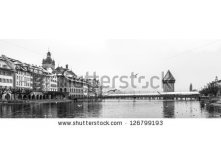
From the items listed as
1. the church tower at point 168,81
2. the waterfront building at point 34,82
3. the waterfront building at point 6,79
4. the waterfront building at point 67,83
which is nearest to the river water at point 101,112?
the waterfront building at point 34,82

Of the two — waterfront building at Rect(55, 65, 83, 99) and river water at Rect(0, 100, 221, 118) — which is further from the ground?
waterfront building at Rect(55, 65, 83, 99)

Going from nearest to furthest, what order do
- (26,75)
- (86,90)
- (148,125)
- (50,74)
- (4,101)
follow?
(148,125) < (4,101) < (26,75) < (50,74) < (86,90)

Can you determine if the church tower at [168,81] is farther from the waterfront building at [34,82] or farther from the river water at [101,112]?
the waterfront building at [34,82]

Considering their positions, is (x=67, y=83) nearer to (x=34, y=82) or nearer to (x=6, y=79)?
(x=34, y=82)

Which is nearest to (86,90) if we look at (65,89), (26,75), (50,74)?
(65,89)

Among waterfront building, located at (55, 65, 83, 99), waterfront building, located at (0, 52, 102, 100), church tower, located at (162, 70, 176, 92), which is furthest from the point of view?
waterfront building, located at (55, 65, 83, 99)

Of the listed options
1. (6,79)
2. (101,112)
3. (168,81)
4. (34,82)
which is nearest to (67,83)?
(34,82)

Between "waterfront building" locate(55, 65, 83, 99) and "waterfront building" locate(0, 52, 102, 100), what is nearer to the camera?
"waterfront building" locate(0, 52, 102, 100)

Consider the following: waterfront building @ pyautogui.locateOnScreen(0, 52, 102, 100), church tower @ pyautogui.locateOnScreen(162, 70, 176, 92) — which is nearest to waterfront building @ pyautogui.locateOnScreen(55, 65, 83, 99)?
waterfront building @ pyautogui.locateOnScreen(0, 52, 102, 100)

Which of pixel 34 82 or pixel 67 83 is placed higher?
pixel 67 83

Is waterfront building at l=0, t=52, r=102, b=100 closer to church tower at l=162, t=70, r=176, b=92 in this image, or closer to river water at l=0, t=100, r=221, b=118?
river water at l=0, t=100, r=221, b=118

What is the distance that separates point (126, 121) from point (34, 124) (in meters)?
6.10

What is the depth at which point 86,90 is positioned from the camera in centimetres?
11638

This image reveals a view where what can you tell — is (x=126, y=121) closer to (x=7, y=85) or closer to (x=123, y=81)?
(x=123, y=81)
